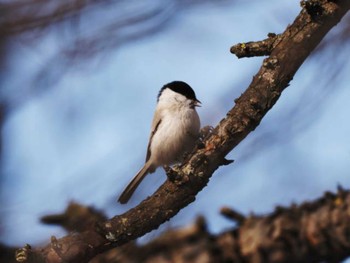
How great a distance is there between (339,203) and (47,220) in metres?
1.57

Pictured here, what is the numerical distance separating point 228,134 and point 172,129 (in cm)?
170

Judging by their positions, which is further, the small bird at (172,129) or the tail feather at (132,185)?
the small bird at (172,129)

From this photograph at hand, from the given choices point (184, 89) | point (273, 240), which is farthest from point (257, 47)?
point (184, 89)

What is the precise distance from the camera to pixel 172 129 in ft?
14.3

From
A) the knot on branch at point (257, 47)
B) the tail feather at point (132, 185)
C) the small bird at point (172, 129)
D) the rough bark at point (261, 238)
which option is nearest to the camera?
the knot on branch at point (257, 47)

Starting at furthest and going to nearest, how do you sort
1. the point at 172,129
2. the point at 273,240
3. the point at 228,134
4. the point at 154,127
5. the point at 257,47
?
1. the point at 154,127
2. the point at 172,129
3. the point at 273,240
4. the point at 257,47
5. the point at 228,134

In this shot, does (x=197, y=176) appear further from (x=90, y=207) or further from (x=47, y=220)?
(x=47, y=220)

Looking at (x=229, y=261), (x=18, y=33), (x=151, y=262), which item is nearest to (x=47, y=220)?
(x=151, y=262)

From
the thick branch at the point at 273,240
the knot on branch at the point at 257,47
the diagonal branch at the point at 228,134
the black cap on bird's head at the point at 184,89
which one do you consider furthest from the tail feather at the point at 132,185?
the knot on branch at the point at 257,47

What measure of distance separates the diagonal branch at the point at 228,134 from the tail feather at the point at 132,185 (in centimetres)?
102

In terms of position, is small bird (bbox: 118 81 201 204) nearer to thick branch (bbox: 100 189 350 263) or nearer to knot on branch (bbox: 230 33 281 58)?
thick branch (bbox: 100 189 350 263)

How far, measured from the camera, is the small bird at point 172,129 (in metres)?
4.27

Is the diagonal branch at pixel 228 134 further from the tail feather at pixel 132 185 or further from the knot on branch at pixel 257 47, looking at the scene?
the tail feather at pixel 132 185

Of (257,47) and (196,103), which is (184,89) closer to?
(196,103)
